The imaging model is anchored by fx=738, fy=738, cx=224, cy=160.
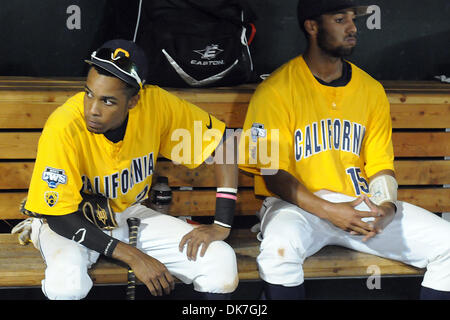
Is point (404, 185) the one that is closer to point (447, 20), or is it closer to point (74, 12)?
point (447, 20)

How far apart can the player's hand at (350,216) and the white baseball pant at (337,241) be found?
0.10m

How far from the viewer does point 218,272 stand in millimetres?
3049

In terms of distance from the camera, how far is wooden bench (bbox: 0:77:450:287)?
10.9 ft

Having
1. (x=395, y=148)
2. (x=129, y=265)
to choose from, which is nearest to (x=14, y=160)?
(x=129, y=265)

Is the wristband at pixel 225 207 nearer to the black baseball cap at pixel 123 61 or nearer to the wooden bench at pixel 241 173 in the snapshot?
the wooden bench at pixel 241 173

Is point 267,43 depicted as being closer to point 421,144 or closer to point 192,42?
point 192,42

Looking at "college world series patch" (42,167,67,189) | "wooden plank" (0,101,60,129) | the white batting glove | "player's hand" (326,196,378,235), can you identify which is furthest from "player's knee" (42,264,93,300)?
"player's hand" (326,196,378,235)

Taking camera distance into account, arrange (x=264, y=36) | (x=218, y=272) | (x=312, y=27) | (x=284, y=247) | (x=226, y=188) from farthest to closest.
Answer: (x=264, y=36) → (x=312, y=27) → (x=226, y=188) → (x=284, y=247) → (x=218, y=272)

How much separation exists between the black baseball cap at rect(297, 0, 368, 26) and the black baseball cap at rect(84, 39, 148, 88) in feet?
3.17

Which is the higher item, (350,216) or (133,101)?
(133,101)

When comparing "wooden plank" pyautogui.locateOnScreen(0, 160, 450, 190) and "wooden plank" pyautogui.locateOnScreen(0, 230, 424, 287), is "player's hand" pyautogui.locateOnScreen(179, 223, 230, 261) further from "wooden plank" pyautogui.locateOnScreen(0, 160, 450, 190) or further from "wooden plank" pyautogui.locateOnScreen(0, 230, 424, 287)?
"wooden plank" pyautogui.locateOnScreen(0, 160, 450, 190)

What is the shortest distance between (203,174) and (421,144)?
1200 mm

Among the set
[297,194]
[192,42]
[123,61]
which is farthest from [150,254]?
[192,42]

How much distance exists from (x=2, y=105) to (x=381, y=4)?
7.79 feet
